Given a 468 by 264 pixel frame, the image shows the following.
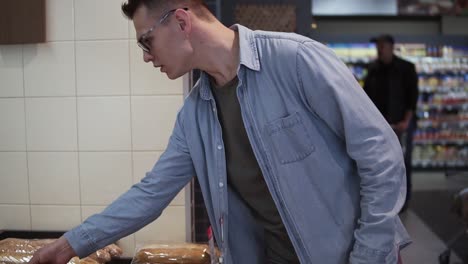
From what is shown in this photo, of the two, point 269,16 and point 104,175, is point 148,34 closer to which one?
point 104,175

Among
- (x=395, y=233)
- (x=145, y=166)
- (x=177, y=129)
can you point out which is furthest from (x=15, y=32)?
(x=395, y=233)

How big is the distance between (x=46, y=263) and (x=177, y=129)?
22.7 inches

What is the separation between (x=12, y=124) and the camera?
97.3 inches

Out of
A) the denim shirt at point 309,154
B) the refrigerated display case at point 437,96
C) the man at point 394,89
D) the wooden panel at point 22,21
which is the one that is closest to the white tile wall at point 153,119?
the wooden panel at point 22,21

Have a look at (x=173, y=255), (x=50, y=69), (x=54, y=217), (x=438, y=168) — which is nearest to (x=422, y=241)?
(x=173, y=255)

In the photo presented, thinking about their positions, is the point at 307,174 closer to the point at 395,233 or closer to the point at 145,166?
the point at 395,233

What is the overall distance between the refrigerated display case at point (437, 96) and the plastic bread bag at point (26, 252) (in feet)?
20.7

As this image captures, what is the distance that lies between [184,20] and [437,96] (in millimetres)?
7490

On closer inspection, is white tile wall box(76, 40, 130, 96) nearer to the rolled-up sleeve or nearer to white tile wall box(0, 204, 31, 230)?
white tile wall box(0, 204, 31, 230)

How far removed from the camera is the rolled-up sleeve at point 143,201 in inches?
60.5

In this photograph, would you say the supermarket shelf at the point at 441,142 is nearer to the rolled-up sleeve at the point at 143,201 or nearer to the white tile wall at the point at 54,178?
the white tile wall at the point at 54,178

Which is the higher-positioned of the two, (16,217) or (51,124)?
(51,124)

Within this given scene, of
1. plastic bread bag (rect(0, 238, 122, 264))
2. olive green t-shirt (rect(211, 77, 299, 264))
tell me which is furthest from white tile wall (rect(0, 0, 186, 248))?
olive green t-shirt (rect(211, 77, 299, 264))

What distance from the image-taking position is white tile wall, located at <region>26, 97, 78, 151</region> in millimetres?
2424
